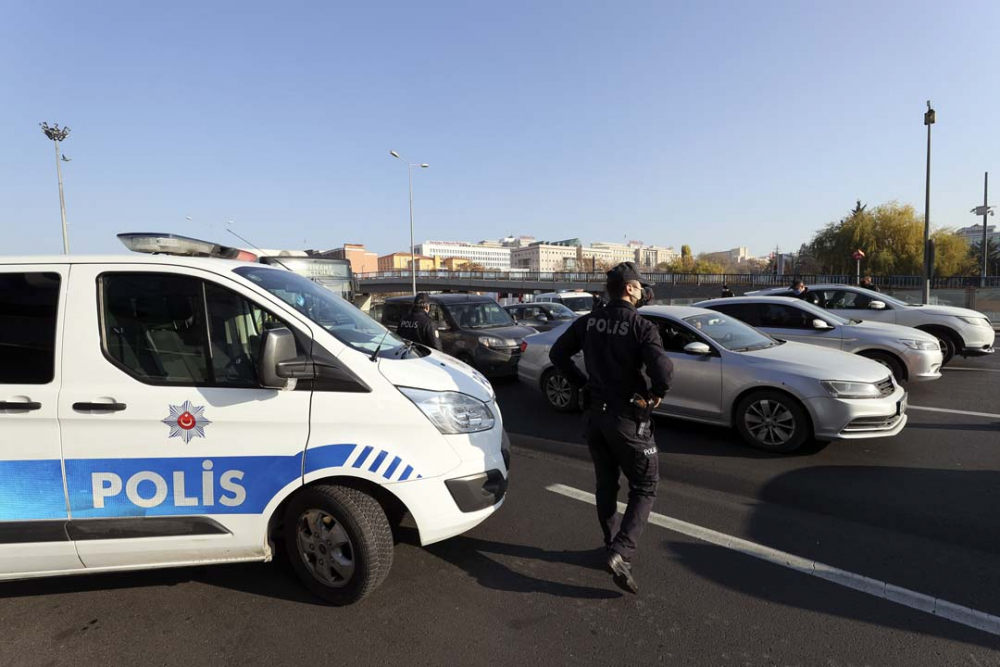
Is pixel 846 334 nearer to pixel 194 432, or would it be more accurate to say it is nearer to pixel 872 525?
pixel 872 525

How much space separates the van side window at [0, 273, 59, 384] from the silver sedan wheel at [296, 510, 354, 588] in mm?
1475

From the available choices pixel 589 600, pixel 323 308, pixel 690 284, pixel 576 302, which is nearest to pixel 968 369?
pixel 589 600

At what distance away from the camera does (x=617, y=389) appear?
9.83 ft

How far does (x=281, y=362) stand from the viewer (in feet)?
8.56

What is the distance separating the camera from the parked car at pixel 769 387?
497cm

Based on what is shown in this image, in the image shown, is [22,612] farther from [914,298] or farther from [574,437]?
[914,298]

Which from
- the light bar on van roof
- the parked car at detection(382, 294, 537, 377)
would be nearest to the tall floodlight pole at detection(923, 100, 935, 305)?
the parked car at detection(382, 294, 537, 377)

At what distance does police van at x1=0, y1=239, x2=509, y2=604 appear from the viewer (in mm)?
2607

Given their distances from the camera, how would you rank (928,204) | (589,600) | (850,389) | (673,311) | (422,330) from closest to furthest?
(589,600)
(850,389)
(673,311)
(422,330)
(928,204)

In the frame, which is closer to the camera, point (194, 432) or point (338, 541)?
point (194, 432)

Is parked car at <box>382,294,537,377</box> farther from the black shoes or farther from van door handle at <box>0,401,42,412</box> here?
van door handle at <box>0,401,42,412</box>

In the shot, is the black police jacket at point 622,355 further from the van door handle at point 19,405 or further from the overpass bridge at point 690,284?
the overpass bridge at point 690,284

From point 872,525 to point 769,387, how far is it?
177 cm

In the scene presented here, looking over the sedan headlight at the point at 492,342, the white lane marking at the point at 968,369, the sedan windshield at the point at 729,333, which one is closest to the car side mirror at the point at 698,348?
the sedan windshield at the point at 729,333
